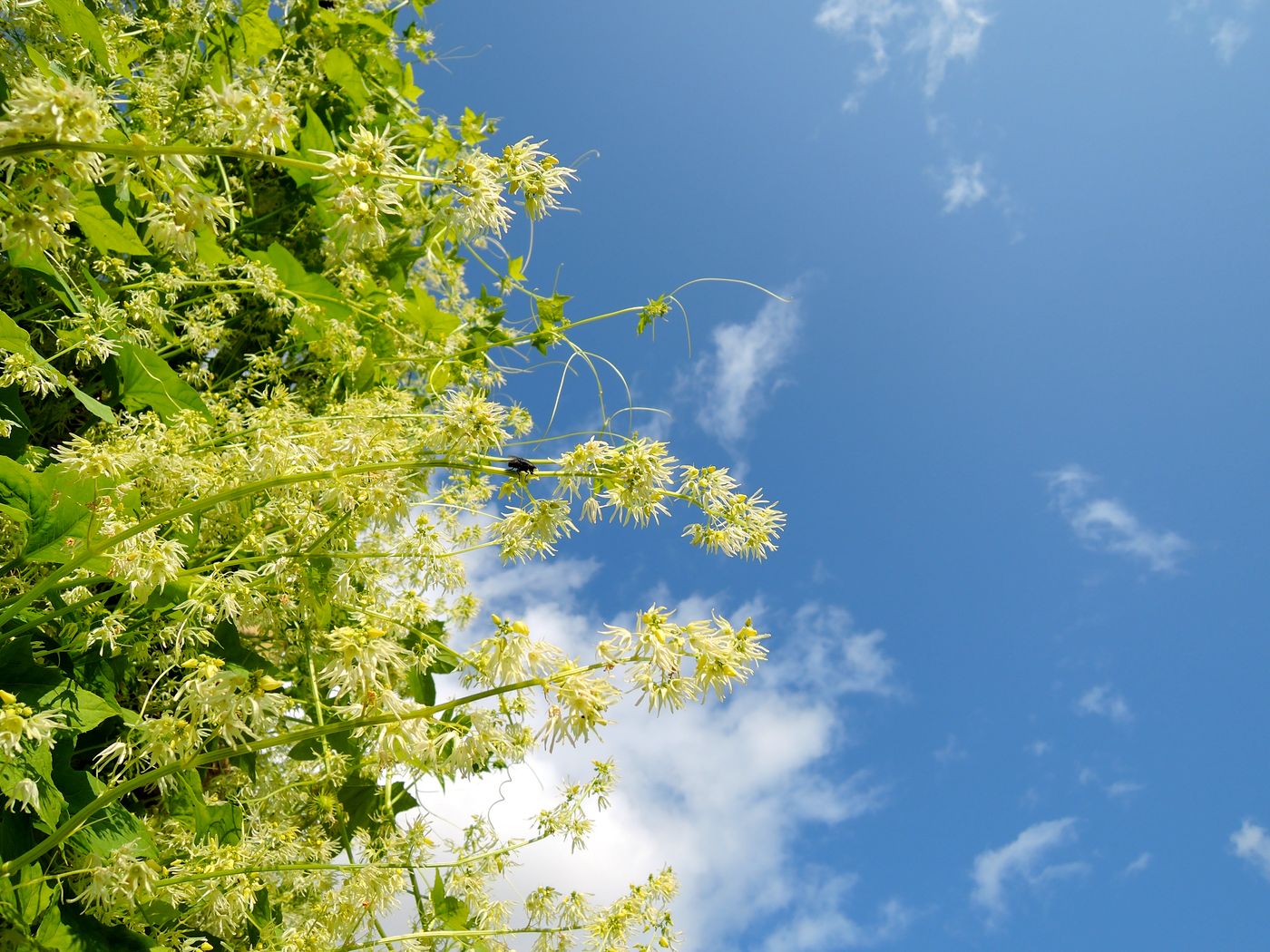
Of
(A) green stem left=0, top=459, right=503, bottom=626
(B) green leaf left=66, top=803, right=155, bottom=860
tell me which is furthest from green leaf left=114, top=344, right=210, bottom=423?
(B) green leaf left=66, top=803, right=155, bottom=860

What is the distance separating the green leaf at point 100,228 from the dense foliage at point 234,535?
0.01 metres

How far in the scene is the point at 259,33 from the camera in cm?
306

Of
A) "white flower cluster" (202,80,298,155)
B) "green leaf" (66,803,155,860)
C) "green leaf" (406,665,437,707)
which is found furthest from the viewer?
"green leaf" (406,665,437,707)

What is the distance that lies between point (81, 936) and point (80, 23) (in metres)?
1.79

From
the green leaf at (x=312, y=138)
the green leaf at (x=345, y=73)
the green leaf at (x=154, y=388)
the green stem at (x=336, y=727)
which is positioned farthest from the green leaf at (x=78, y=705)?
the green leaf at (x=345, y=73)

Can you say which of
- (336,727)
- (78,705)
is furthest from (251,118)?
(78,705)

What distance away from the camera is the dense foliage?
1.21 meters

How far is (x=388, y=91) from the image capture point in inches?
140

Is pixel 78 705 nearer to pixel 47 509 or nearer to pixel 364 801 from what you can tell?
pixel 47 509

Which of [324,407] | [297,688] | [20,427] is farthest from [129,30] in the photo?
[297,688]

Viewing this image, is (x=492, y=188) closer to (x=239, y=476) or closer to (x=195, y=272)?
(x=239, y=476)

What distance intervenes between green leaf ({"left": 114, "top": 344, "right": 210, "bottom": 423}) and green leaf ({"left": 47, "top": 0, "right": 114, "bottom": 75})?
706mm

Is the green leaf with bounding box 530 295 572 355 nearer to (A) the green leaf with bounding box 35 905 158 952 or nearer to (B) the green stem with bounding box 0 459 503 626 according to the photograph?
(B) the green stem with bounding box 0 459 503 626

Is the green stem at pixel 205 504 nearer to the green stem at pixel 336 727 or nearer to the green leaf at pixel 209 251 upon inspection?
the green stem at pixel 336 727
